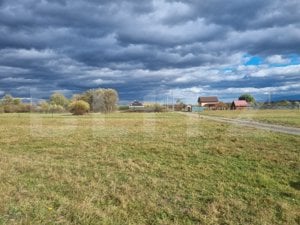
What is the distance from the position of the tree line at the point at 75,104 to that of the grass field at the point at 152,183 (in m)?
40.6

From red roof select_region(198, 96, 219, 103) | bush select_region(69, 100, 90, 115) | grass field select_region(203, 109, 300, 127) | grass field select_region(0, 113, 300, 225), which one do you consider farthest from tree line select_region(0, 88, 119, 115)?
red roof select_region(198, 96, 219, 103)

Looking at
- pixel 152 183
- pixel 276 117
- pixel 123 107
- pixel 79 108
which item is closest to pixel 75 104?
pixel 79 108

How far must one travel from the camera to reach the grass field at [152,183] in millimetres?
5082

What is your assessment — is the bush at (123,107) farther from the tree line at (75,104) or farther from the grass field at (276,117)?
the grass field at (276,117)

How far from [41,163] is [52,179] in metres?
1.75

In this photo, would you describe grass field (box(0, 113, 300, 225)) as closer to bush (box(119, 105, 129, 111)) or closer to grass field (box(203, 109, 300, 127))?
grass field (box(203, 109, 300, 127))

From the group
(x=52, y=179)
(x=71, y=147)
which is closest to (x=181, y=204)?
(x=52, y=179)

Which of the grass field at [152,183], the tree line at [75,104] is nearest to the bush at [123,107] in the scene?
the tree line at [75,104]

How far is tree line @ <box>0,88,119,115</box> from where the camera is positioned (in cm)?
5252

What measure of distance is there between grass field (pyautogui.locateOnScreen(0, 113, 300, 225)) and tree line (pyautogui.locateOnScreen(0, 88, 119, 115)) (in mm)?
40633

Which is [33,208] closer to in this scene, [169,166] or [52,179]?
[52,179]

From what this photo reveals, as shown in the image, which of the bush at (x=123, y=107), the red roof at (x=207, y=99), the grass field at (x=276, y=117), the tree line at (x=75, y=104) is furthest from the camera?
the red roof at (x=207, y=99)

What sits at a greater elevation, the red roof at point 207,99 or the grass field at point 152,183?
the red roof at point 207,99

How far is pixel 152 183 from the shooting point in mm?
6758
